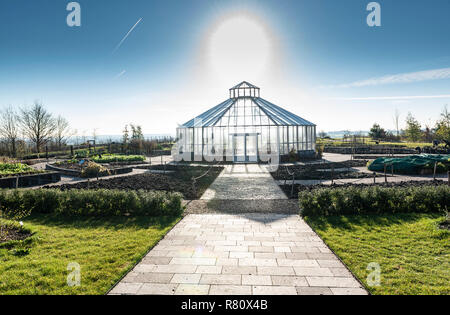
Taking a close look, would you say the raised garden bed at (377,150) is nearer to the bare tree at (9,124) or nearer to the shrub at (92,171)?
the shrub at (92,171)

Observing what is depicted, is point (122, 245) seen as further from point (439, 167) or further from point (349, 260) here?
point (439, 167)

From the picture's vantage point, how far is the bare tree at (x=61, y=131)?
37825 millimetres

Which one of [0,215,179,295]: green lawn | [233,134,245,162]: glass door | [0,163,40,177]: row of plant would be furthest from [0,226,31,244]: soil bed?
[233,134,245,162]: glass door

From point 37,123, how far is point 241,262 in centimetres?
3956

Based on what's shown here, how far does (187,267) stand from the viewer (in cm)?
432

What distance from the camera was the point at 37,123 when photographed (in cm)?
3453

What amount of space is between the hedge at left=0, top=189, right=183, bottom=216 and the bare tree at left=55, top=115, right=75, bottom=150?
3374cm

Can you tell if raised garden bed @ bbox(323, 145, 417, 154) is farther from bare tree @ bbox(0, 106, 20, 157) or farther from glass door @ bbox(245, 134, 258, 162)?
bare tree @ bbox(0, 106, 20, 157)

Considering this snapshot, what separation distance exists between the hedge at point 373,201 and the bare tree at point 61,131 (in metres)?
39.4

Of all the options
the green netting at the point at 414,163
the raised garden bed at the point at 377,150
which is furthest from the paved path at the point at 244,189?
the raised garden bed at the point at 377,150

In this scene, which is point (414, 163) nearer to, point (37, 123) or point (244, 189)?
point (244, 189)

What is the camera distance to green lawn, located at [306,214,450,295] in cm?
381

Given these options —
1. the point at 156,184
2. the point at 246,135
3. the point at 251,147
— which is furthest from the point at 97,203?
the point at 251,147
